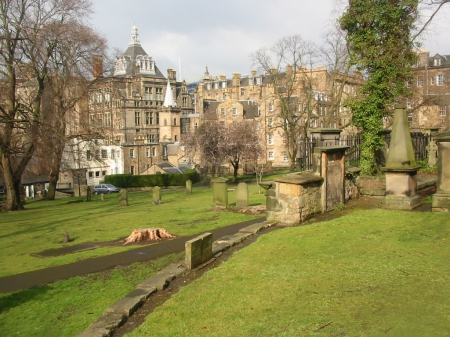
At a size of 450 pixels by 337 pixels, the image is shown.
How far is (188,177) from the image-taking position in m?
54.7

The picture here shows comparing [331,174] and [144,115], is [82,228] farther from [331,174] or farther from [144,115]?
[144,115]

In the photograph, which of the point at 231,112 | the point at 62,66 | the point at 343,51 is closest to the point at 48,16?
the point at 62,66

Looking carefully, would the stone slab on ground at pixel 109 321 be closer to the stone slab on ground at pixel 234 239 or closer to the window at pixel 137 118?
the stone slab on ground at pixel 234 239

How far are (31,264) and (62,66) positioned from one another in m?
24.1

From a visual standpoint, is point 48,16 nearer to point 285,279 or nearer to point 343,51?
point 343,51

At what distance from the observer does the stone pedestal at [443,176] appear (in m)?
11.6

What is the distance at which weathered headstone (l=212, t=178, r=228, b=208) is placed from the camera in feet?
71.5

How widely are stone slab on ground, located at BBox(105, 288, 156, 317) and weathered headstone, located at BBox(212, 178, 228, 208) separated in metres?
13.9

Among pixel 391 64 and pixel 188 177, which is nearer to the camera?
pixel 391 64

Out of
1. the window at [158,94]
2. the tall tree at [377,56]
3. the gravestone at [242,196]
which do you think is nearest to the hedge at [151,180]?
the gravestone at [242,196]

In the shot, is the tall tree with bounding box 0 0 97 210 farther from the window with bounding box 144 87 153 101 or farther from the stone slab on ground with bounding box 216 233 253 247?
the window with bounding box 144 87 153 101

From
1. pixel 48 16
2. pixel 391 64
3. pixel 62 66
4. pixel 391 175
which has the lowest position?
pixel 391 175

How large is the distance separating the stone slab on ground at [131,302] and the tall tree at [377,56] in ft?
39.3

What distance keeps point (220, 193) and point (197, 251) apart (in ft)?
41.9
